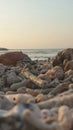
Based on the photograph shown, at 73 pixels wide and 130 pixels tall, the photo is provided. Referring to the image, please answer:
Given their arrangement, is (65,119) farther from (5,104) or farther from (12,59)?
(12,59)

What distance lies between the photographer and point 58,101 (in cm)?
347

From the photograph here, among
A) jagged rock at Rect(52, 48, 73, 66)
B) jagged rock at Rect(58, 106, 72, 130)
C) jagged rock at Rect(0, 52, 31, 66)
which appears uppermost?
jagged rock at Rect(58, 106, 72, 130)

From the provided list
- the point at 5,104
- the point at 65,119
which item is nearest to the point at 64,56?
the point at 5,104

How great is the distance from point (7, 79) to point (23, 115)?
19.0 ft

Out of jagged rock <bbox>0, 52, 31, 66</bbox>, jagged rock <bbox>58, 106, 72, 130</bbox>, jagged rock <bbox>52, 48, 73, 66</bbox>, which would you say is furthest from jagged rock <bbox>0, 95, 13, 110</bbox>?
jagged rock <bbox>0, 52, 31, 66</bbox>

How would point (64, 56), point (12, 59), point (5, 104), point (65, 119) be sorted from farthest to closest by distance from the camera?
point (12, 59) < point (64, 56) < point (5, 104) < point (65, 119)

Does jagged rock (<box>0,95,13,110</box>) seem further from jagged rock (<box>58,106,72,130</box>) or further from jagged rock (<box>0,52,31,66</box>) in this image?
jagged rock (<box>0,52,31,66</box>)

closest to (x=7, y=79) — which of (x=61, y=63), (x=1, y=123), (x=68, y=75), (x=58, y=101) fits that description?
(x=68, y=75)

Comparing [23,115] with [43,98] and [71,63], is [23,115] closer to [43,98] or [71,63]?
[43,98]

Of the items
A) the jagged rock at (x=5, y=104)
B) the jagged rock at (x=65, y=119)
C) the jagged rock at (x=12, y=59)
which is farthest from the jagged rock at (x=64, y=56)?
the jagged rock at (x=65, y=119)

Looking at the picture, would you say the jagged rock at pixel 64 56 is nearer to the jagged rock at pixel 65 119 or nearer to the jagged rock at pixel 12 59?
the jagged rock at pixel 12 59

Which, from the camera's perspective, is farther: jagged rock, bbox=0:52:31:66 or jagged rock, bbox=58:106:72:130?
jagged rock, bbox=0:52:31:66

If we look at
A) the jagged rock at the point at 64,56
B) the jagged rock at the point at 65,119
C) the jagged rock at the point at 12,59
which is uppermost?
the jagged rock at the point at 65,119

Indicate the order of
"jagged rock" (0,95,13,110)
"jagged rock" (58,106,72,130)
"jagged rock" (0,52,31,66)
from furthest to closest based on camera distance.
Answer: "jagged rock" (0,52,31,66)
"jagged rock" (0,95,13,110)
"jagged rock" (58,106,72,130)
